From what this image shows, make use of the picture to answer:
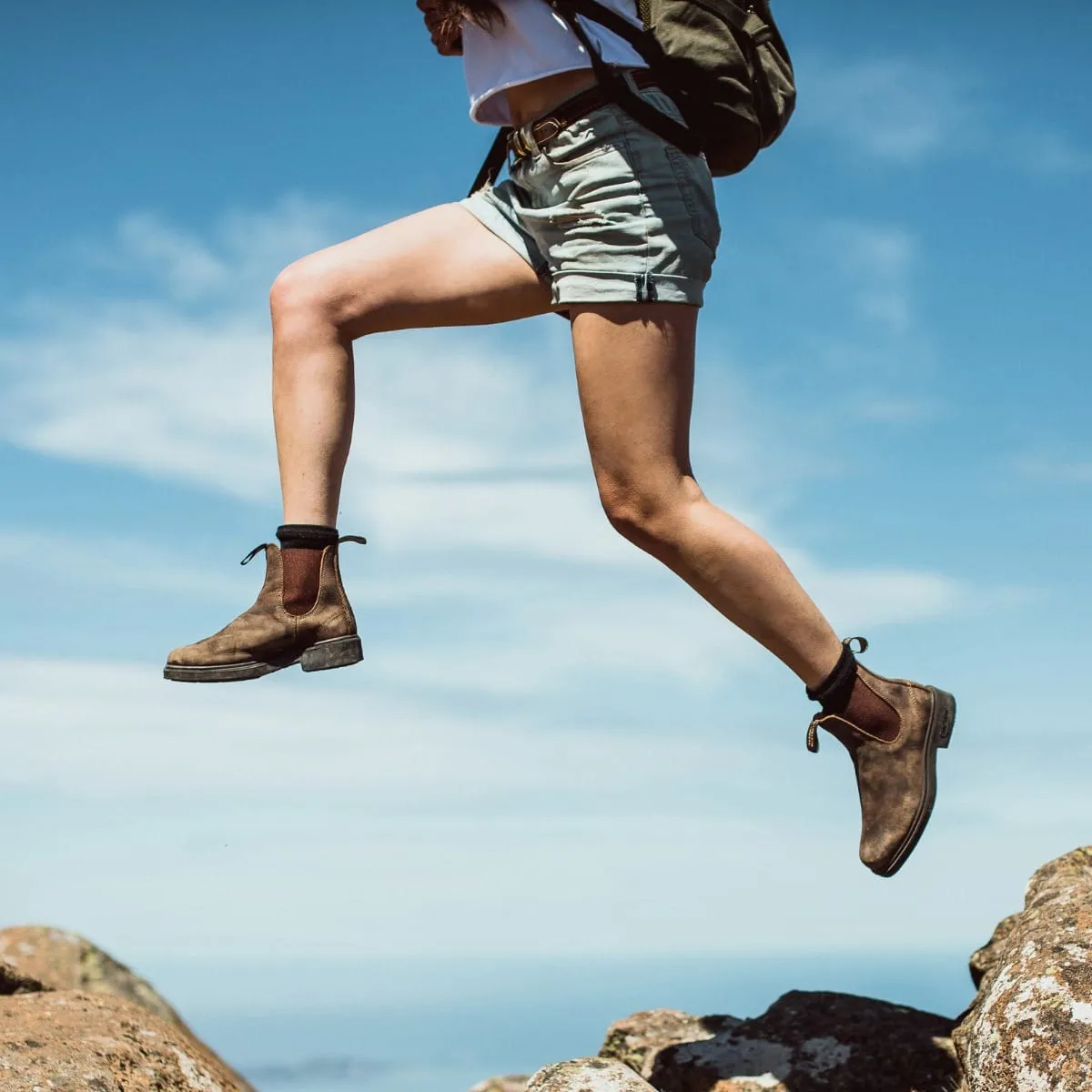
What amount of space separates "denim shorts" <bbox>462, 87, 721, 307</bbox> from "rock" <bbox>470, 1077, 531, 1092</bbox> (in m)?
5.83

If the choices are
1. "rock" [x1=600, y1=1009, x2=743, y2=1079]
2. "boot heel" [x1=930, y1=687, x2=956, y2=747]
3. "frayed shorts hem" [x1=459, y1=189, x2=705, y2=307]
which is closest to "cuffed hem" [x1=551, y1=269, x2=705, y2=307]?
"frayed shorts hem" [x1=459, y1=189, x2=705, y2=307]

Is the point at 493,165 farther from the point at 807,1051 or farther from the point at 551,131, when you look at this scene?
the point at 807,1051

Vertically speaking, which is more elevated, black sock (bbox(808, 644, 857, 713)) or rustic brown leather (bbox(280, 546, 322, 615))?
rustic brown leather (bbox(280, 546, 322, 615))

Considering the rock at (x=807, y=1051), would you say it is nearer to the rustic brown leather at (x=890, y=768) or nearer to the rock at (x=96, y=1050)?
the rustic brown leather at (x=890, y=768)

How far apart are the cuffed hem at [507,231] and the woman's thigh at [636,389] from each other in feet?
1.13

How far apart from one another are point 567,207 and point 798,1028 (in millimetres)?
3372

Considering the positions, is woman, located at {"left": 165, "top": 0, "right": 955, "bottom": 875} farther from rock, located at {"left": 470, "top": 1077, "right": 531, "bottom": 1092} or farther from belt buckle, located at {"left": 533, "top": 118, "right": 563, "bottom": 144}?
rock, located at {"left": 470, "top": 1077, "right": 531, "bottom": 1092}

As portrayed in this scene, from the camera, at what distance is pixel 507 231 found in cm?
409

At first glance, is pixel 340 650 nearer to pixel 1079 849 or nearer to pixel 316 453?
pixel 316 453

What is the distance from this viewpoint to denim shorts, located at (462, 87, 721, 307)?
372cm

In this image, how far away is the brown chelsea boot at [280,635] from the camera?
13.5 ft

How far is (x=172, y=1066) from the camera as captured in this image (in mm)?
4645

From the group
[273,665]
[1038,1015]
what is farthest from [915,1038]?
[273,665]

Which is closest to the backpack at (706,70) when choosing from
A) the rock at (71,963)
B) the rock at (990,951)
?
the rock at (990,951)
